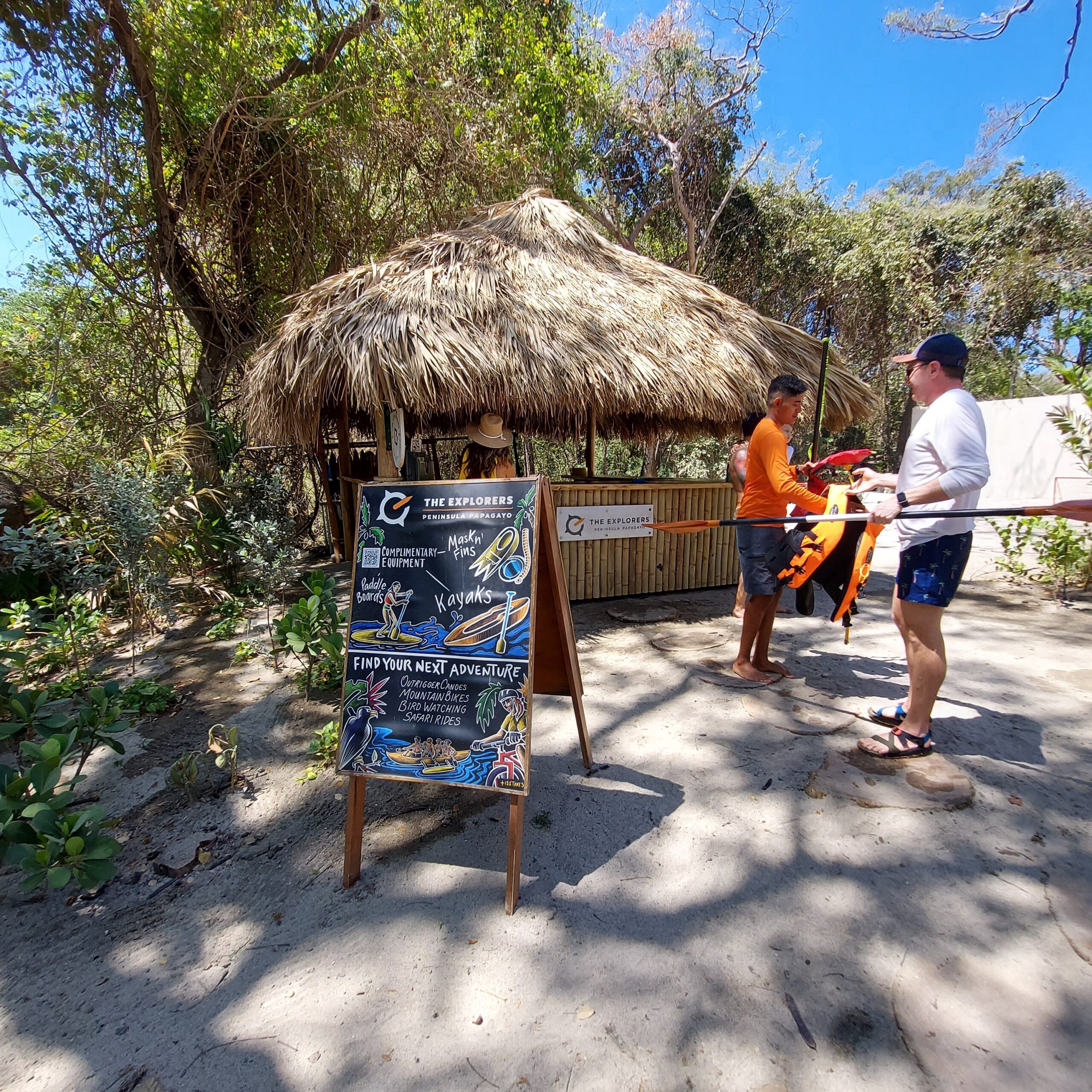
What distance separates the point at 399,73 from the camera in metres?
7.46

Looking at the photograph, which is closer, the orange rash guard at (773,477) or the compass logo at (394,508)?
the compass logo at (394,508)

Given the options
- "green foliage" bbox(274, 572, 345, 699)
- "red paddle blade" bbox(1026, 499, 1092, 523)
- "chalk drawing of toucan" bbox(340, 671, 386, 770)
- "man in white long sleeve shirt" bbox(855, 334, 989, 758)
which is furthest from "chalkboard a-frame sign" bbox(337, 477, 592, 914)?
"red paddle blade" bbox(1026, 499, 1092, 523)

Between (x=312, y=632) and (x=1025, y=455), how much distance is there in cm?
1630

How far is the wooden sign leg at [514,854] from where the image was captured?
212cm

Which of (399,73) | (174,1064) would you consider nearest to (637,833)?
(174,1064)

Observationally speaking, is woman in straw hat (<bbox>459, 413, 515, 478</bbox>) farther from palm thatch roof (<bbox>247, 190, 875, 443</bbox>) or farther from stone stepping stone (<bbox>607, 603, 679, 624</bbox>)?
stone stepping stone (<bbox>607, 603, 679, 624</bbox>)

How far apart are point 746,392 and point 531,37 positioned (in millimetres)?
6846

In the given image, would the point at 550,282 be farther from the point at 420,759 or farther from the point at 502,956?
the point at 502,956

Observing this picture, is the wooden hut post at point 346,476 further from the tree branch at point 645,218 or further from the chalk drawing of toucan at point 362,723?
the tree branch at point 645,218

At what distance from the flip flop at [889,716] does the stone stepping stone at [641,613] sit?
2.30m

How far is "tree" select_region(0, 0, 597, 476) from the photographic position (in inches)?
229

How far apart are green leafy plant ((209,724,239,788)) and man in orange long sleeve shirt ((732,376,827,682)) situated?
297 centimetres

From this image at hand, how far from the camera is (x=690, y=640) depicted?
489 cm

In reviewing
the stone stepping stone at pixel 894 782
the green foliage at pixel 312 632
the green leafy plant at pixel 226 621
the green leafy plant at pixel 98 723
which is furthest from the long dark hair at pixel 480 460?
the stone stepping stone at pixel 894 782
